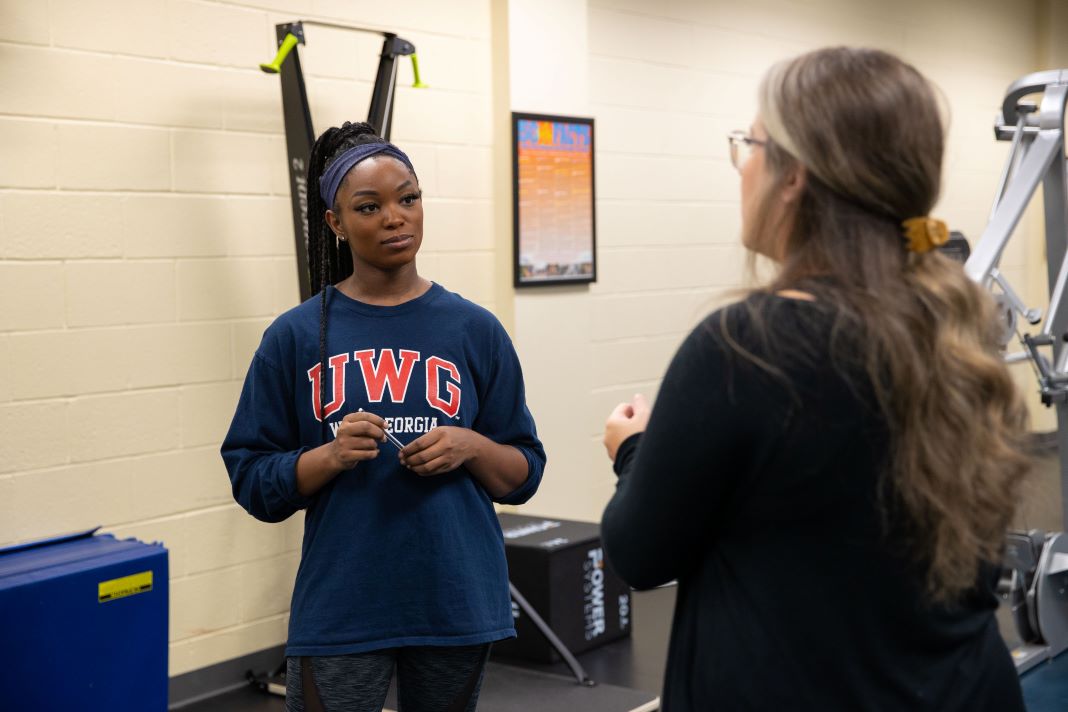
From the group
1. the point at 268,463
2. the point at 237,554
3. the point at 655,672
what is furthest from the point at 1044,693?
the point at 268,463

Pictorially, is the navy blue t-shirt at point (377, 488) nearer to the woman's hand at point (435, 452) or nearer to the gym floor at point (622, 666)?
the woman's hand at point (435, 452)

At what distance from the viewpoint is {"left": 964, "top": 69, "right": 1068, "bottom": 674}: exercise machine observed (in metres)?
3.42

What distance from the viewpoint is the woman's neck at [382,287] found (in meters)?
1.82

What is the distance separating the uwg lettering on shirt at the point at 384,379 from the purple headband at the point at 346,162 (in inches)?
11.4

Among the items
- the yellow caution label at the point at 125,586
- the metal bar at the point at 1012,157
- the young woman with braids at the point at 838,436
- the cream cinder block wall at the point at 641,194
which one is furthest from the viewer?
the cream cinder block wall at the point at 641,194

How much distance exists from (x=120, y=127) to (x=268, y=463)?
5.44 feet

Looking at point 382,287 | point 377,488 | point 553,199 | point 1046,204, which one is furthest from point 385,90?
point 1046,204

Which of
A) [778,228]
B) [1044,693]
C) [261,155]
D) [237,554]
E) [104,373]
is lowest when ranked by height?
[1044,693]

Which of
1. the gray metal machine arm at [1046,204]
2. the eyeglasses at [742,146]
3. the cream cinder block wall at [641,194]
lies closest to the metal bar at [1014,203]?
the gray metal machine arm at [1046,204]

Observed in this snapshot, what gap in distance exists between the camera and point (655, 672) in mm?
3469

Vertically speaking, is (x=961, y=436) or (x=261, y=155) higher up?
(x=261, y=155)

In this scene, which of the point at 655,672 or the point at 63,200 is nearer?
the point at 63,200

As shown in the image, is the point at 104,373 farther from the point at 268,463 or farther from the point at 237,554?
the point at 268,463

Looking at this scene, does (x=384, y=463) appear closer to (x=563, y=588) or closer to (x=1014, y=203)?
(x=563, y=588)
